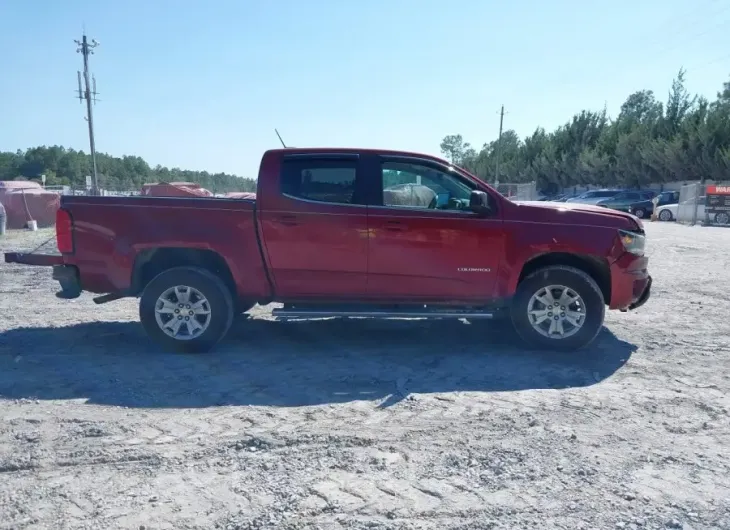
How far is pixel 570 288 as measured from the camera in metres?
6.06

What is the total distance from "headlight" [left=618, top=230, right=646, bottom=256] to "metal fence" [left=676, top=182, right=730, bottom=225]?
25.6 m

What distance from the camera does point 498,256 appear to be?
6.04 metres

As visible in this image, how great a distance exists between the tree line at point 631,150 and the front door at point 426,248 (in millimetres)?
41155

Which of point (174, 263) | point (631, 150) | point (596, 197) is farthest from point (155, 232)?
point (631, 150)

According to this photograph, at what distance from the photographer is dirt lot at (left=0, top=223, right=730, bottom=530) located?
325 cm

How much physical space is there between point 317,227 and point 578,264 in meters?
2.75

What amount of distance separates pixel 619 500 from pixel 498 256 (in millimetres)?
3037

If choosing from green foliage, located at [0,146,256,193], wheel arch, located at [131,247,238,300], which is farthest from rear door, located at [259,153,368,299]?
green foliage, located at [0,146,256,193]

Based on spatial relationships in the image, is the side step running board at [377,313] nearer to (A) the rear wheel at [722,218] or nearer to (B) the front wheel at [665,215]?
(A) the rear wheel at [722,218]

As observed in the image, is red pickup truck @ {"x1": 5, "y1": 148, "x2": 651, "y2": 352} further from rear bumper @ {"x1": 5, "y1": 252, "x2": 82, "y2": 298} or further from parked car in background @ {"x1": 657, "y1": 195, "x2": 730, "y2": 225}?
parked car in background @ {"x1": 657, "y1": 195, "x2": 730, "y2": 225}

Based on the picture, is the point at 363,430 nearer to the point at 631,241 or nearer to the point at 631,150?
the point at 631,241

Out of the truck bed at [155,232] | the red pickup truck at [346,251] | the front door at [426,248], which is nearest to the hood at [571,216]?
the red pickup truck at [346,251]

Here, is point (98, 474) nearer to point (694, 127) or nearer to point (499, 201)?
point (499, 201)

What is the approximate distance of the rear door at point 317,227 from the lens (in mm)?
5980
